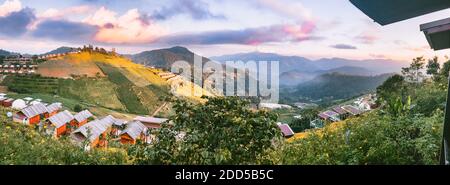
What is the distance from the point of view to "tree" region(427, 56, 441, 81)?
6863 mm

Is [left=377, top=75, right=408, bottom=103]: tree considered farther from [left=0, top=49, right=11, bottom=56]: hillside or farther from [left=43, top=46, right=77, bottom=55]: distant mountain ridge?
[left=0, top=49, right=11, bottom=56]: hillside

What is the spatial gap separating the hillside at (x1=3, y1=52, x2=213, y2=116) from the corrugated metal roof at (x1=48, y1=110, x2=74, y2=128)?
0.78ft

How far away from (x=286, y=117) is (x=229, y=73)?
93 centimetres

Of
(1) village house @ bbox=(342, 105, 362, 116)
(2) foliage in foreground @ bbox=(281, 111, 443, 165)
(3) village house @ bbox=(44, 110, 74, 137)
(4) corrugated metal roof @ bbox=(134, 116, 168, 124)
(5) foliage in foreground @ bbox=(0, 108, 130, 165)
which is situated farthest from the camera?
(1) village house @ bbox=(342, 105, 362, 116)

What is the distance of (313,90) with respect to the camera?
5062 mm

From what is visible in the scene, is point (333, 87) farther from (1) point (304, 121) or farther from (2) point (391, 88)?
(2) point (391, 88)

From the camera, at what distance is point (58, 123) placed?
407 centimetres

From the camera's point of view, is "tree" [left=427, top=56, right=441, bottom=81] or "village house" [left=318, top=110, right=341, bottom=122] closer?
"village house" [left=318, top=110, right=341, bottom=122]

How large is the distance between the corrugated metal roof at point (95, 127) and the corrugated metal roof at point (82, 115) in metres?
0.15

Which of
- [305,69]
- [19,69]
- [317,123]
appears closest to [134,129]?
[19,69]

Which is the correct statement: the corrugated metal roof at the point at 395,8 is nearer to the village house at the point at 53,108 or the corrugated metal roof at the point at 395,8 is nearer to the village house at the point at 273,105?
the village house at the point at 273,105

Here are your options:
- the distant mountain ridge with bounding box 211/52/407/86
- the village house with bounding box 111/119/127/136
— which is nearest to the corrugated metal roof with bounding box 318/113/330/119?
the distant mountain ridge with bounding box 211/52/407/86

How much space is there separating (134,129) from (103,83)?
2.92 feet

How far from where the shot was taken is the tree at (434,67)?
22.5 ft
